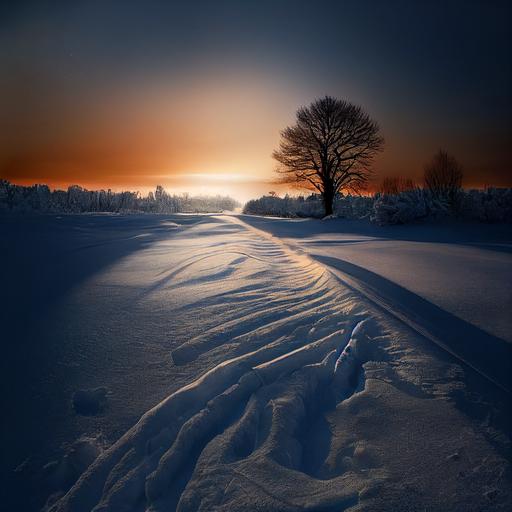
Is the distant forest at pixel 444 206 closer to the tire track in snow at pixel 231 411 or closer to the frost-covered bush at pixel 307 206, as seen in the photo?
the frost-covered bush at pixel 307 206

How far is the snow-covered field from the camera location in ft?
2.81

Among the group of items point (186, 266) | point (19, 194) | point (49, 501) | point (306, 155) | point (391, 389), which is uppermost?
point (306, 155)

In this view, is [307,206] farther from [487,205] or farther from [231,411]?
[231,411]

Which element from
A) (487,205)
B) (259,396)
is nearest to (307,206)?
(487,205)

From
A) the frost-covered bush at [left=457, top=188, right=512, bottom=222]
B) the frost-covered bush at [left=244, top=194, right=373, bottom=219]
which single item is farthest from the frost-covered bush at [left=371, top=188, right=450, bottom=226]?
the frost-covered bush at [left=244, top=194, right=373, bottom=219]

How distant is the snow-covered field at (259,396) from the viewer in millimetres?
856

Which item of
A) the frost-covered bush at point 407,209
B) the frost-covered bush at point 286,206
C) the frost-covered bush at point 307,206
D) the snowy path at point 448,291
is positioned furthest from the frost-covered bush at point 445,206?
the frost-covered bush at point 286,206

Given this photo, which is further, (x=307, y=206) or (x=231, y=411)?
(x=307, y=206)

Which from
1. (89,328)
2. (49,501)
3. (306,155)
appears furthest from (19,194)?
(49,501)

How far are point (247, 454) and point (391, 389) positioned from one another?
2.27ft

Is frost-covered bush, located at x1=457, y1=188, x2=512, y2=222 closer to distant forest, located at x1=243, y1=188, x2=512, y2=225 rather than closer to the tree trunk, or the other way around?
distant forest, located at x1=243, y1=188, x2=512, y2=225

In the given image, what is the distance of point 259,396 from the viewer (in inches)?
49.8

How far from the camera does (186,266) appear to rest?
3.59 meters

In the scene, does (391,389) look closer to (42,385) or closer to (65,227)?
(42,385)
